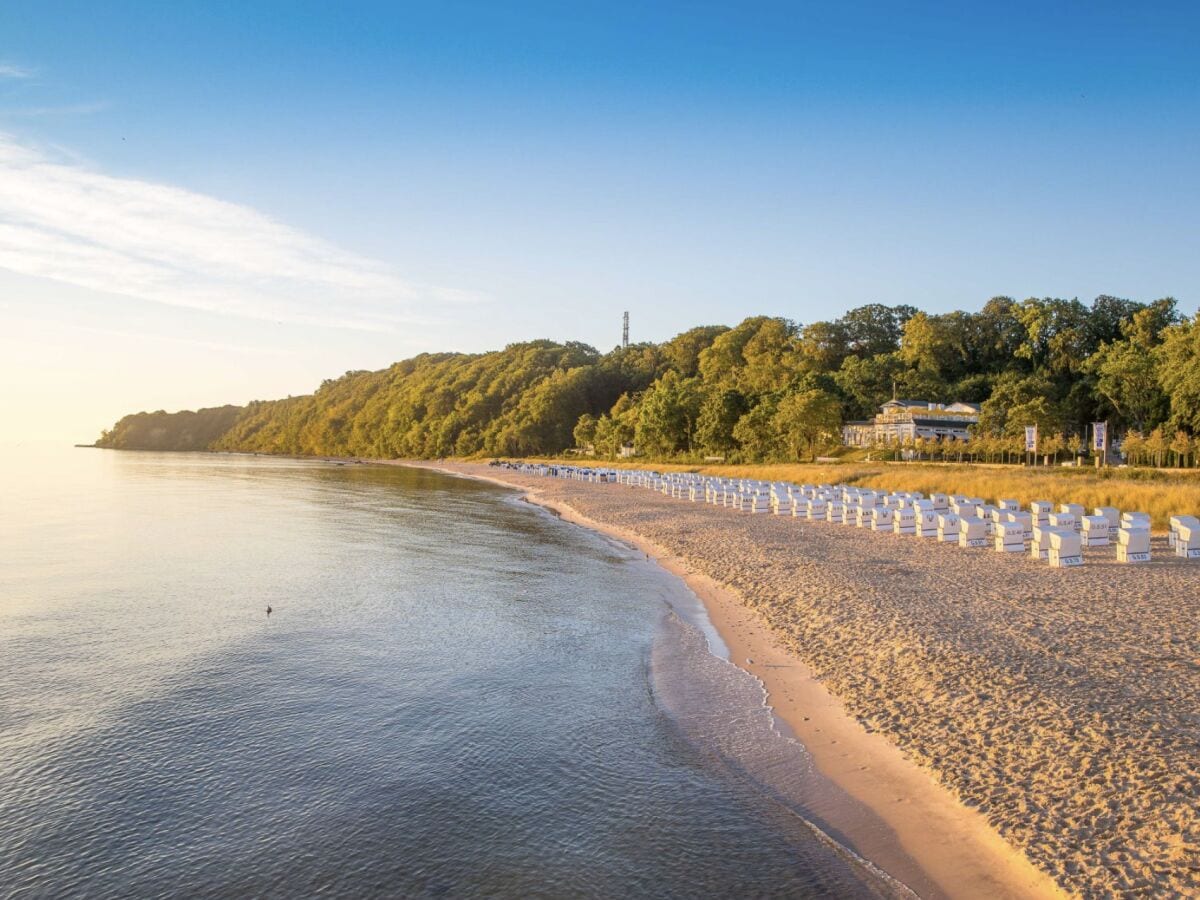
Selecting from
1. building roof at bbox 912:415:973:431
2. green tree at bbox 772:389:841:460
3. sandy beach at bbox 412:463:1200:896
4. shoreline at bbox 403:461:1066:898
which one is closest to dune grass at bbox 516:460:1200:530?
sandy beach at bbox 412:463:1200:896

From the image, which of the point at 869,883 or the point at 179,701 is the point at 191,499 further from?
the point at 869,883

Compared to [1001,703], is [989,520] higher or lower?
higher

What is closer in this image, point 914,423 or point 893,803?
point 893,803

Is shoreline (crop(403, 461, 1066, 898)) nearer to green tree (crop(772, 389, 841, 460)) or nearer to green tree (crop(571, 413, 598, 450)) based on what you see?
green tree (crop(772, 389, 841, 460))

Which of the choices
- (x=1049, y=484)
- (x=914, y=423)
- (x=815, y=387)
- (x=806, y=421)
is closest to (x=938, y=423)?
(x=914, y=423)

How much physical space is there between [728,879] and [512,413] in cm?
11553

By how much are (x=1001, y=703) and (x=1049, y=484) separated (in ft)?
77.6

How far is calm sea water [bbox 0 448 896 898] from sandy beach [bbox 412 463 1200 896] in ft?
2.62

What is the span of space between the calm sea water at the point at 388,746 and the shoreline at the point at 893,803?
36cm

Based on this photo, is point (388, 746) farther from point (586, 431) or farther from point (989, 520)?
point (586, 431)

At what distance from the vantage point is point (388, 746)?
8.86 metres

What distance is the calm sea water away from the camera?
639cm

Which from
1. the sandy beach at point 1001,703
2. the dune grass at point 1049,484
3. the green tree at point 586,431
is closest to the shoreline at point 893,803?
the sandy beach at point 1001,703

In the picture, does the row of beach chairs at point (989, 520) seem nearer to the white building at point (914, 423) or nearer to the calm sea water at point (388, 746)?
the calm sea water at point (388, 746)
